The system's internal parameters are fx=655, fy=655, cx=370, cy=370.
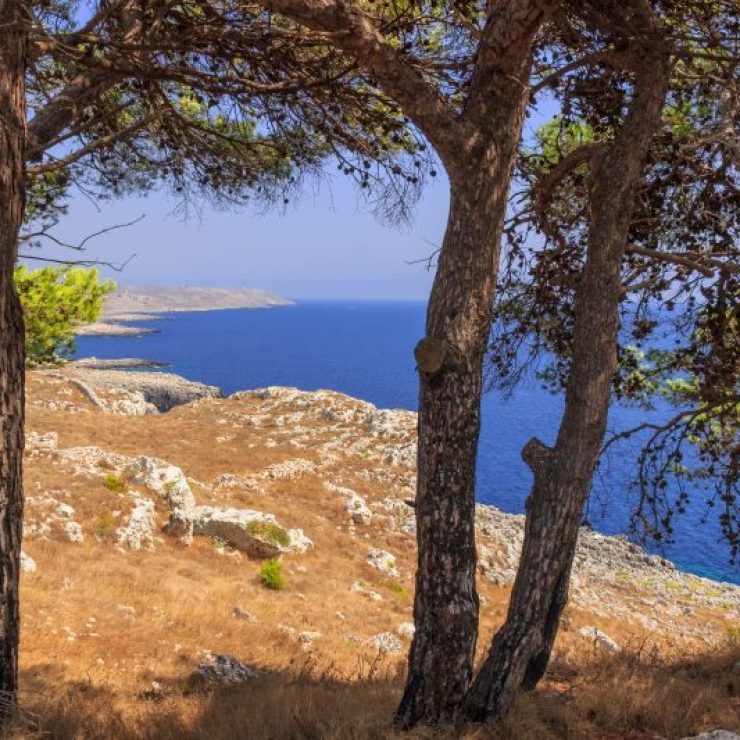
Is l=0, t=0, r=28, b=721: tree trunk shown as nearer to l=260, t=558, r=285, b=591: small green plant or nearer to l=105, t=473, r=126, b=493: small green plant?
l=260, t=558, r=285, b=591: small green plant

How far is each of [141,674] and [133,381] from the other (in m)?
59.8

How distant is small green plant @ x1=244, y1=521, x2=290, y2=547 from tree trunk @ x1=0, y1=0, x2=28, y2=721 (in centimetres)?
1144

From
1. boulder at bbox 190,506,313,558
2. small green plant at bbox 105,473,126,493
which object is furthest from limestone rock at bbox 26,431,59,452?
boulder at bbox 190,506,313,558

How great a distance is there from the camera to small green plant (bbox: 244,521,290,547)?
16.1m

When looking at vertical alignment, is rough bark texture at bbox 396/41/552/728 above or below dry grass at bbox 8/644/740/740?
above

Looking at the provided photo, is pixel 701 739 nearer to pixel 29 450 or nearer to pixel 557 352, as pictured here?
pixel 557 352

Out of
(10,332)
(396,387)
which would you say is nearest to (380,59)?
(10,332)

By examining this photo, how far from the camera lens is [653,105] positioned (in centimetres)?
578

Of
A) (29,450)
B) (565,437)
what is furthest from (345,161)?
(29,450)

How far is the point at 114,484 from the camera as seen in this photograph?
53.0ft

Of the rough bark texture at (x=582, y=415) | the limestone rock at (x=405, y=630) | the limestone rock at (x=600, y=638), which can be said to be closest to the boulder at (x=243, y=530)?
the limestone rock at (x=405, y=630)

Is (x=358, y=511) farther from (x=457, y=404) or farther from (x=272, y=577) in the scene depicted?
(x=457, y=404)

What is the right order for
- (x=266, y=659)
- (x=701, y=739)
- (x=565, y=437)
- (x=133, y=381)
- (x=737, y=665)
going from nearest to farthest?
(x=701, y=739) < (x=565, y=437) < (x=737, y=665) < (x=266, y=659) < (x=133, y=381)

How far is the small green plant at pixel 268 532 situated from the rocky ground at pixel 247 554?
52 mm
